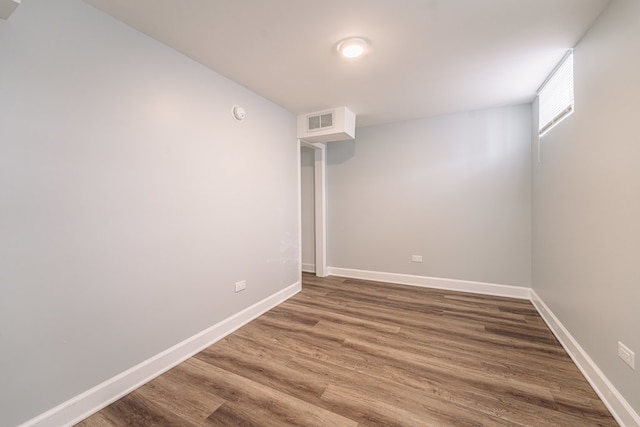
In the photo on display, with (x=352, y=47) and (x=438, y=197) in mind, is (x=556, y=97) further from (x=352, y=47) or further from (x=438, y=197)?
(x=352, y=47)

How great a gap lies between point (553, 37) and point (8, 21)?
345cm

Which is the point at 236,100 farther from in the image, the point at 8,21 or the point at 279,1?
the point at 8,21

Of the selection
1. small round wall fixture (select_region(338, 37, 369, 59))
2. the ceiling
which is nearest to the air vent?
the ceiling

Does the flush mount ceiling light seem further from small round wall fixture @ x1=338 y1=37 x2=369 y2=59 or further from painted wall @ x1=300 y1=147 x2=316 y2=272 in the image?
painted wall @ x1=300 y1=147 x2=316 y2=272

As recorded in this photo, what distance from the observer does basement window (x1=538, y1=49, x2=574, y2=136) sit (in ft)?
7.05

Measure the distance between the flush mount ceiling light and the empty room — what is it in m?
0.03

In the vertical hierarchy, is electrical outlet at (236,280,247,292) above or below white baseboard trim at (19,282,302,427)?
above

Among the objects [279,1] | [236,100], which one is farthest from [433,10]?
[236,100]

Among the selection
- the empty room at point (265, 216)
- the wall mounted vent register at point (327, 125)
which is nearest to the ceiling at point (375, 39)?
the empty room at point (265, 216)

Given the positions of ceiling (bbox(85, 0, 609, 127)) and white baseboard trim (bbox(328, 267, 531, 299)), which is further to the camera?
white baseboard trim (bbox(328, 267, 531, 299))

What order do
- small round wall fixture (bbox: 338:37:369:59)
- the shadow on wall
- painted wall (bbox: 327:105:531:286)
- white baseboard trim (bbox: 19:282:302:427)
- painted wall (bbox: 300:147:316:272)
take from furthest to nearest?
painted wall (bbox: 300:147:316:272), the shadow on wall, painted wall (bbox: 327:105:531:286), small round wall fixture (bbox: 338:37:369:59), white baseboard trim (bbox: 19:282:302:427)

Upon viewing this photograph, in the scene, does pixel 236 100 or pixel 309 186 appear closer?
pixel 236 100

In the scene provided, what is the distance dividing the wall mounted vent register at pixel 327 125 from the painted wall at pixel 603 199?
85.6 inches

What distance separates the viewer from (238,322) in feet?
8.72
